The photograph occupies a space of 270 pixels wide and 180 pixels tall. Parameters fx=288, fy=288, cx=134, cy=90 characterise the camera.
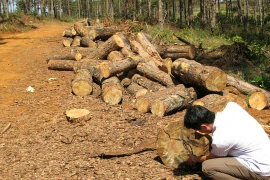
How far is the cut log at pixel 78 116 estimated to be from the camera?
632cm

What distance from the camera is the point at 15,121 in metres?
6.64

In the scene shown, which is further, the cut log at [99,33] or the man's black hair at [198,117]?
the cut log at [99,33]

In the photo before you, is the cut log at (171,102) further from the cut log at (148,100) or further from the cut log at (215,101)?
the cut log at (215,101)

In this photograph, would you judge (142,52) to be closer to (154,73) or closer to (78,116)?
(154,73)

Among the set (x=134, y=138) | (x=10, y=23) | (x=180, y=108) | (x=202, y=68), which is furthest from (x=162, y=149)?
(x=10, y=23)

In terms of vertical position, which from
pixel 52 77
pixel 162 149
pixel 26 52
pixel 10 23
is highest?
pixel 10 23

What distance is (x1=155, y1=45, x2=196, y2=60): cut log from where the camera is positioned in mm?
9703

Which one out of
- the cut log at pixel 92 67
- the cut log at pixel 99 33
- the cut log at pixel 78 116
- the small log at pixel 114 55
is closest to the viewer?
the cut log at pixel 78 116

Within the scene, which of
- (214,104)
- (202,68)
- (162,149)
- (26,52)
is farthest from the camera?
(26,52)

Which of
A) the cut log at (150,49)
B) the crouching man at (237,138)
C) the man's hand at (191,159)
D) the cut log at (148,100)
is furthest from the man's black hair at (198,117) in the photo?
the cut log at (150,49)

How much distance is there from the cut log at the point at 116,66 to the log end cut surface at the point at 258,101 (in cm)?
338

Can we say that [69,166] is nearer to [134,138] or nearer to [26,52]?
[134,138]

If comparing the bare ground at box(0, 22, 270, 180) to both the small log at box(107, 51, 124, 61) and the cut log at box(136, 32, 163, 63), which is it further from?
the cut log at box(136, 32, 163, 63)

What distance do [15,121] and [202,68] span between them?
15.1 feet
